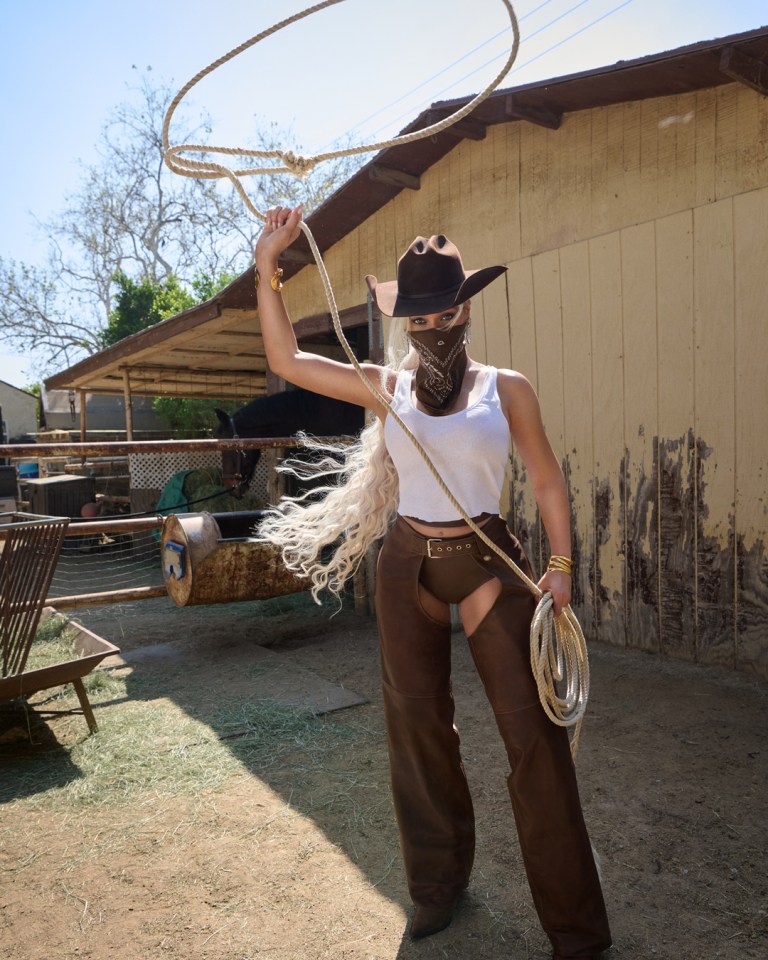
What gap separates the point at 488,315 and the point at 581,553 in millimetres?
1894

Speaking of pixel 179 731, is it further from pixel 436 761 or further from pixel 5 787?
pixel 436 761

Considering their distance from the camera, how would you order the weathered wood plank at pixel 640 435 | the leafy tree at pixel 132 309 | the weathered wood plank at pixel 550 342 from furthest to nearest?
the leafy tree at pixel 132 309 < the weathered wood plank at pixel 550 342 < the weathered wood plank at pixel 640 435

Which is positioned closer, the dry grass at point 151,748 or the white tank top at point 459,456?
the white tank top at point 459,456

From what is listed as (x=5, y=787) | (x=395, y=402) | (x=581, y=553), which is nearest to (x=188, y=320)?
(x=581, y=553)

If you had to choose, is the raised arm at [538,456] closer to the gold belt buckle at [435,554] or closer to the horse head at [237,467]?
the gold belt buckle at [435,554]

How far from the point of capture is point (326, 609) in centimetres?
655

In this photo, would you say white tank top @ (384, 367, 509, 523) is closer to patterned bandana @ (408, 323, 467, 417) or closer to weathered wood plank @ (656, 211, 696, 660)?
patterned bandana @ (408, 323, 467, 417)

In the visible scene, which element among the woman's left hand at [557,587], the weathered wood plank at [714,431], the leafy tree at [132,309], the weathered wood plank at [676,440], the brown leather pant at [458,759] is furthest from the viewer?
the leafy tree at [132,309]

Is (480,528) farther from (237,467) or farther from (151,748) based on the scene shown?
(237,467)

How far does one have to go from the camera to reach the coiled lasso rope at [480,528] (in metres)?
1.95

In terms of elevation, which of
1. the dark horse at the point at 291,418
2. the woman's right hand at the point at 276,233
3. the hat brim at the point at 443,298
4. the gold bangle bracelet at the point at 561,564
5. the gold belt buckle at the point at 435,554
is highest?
the woman's right hand at the point at 276,233

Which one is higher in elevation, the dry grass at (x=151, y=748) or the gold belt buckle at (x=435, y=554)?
the gold belt buckle at (x=435, y=554)

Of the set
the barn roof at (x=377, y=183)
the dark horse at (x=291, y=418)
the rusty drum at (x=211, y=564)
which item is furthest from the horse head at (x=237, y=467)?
the rusty drum at (x=211, y=564)

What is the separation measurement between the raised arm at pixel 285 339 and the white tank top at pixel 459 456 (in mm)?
225
